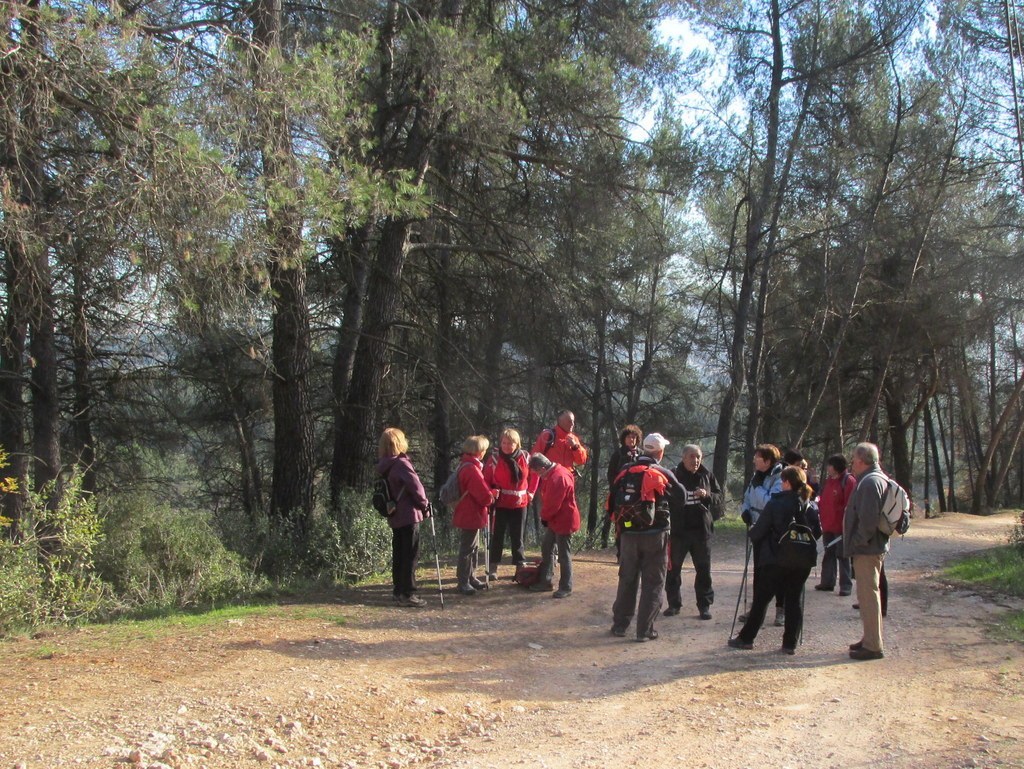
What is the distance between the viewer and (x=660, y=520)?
721cm

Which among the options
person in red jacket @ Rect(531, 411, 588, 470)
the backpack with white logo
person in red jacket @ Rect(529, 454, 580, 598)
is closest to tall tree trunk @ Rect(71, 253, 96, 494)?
person in red jacket @ Rect(529, 454, 580, 598)

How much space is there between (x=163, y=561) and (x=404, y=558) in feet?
8.01

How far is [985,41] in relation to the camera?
51.8 ft

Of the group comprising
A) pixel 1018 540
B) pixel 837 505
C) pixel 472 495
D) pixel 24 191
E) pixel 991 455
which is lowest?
pixel 1018 540

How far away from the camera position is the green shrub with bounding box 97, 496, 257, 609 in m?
8.09

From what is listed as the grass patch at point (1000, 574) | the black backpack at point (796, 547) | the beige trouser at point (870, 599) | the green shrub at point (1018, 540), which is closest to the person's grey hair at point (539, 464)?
the black backpack at point (796, 547)

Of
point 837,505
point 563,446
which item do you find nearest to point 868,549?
point 837,505

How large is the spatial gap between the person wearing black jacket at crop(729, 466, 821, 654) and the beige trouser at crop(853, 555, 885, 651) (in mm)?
421

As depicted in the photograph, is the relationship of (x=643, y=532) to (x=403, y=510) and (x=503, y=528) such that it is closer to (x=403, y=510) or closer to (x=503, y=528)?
(x=403, y=510)

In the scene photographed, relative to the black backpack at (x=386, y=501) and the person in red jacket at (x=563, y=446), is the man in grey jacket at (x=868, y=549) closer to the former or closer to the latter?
the person in red jacket at (x=563, y=446)

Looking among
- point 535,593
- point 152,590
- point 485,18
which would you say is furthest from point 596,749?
point 485,18

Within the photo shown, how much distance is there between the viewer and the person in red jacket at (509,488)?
30.1 feet

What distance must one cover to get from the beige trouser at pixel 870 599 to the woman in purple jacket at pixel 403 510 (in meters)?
3.95

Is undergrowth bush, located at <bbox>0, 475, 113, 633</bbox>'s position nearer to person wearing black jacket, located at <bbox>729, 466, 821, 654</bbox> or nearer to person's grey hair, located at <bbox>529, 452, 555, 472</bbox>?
person's grey hair, located at <bbox>529, 452, 555, 472</bbox>
